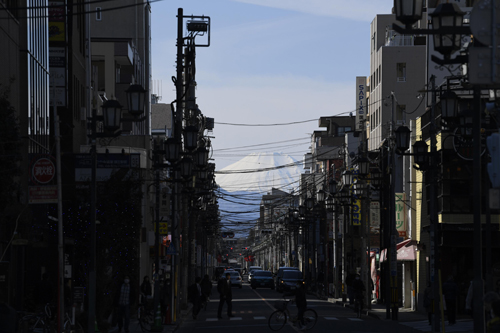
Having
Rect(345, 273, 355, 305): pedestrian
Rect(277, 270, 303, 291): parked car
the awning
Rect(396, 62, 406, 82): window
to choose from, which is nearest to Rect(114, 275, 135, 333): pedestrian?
Rect(345, 273, 355, 305): pedestrian

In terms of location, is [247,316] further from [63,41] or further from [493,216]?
[63,41]

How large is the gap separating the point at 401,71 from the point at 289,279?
2129cm

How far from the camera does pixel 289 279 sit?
7044cm

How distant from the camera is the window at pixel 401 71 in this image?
76.8 m

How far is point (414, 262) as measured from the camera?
4741 centimetres

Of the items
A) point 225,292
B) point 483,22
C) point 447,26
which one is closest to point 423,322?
point 225,292

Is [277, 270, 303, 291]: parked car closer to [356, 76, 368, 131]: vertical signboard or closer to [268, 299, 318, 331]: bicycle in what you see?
[356, 76, 368, 131]: vertical signboard

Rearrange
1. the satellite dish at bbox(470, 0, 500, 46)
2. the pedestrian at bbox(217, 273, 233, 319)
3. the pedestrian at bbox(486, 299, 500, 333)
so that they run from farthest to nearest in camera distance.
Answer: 1. the pedestrian at bbox(217, 273, 233, 319)
2. the pedestrian at bbox(486, 299, 500, 333)
3. the satellite dish at bbox(470, 0, 500, 46)

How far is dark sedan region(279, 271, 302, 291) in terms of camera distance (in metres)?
69.3

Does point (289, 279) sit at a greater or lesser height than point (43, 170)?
lesser

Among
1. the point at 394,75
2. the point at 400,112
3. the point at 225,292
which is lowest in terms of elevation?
the point at 225,292

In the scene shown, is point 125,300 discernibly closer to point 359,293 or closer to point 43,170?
point 43,170

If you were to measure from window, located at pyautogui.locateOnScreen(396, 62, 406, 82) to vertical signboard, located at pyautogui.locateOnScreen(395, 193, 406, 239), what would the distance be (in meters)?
29.7

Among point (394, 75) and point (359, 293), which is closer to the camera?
point (359, 293)
